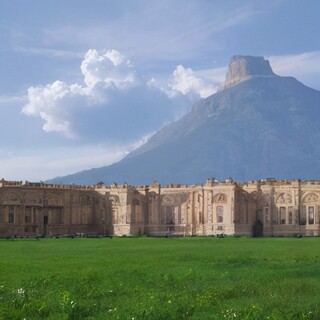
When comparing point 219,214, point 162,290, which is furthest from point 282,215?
point 162,290

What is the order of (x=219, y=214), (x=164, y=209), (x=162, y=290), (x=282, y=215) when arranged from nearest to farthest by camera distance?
(x=162, y=290) → (x=219, y=214) → (x=282, y=215) → (x=164, y=209)

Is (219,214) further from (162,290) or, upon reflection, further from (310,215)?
(162,290)

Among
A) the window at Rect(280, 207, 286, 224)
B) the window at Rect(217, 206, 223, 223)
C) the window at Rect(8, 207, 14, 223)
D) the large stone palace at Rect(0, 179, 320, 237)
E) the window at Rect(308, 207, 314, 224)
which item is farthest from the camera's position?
the window at Rect(280, 207, 286, 224)

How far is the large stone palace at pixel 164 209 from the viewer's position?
11269 centimetres

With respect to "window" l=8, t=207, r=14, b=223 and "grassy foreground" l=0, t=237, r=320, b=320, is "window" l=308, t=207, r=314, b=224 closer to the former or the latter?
"window" l=8, t=207, r=14, b=223

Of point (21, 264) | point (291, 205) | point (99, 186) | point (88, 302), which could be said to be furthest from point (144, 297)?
point (99, 186)

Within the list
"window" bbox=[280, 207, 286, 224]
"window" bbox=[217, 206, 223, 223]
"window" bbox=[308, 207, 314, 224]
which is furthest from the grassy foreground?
"window" bbox=[280, 207, 286, 224]

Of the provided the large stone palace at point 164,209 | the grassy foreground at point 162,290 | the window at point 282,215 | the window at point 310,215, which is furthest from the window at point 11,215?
the grassy foreground at point 162,290

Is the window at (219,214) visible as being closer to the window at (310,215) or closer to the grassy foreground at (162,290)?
the window at (310,215)

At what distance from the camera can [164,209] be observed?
124 m

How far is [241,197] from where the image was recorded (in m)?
118

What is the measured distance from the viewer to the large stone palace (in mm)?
112688

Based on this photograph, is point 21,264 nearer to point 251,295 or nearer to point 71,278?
point 71,278

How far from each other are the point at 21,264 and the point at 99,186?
91514 mm
